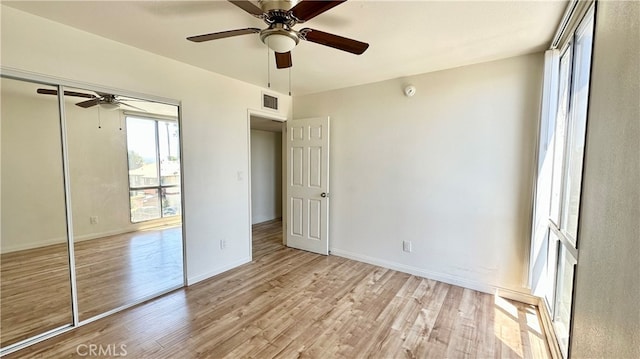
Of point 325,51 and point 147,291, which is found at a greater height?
point 325,51

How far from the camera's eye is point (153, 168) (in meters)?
2.88

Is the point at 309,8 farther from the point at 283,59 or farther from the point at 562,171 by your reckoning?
the point at 562,171

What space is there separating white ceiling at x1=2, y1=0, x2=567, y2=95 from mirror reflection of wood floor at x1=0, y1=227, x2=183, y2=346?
189cm

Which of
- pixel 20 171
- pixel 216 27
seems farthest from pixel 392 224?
pixel 20 171

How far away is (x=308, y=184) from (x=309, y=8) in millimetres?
2777

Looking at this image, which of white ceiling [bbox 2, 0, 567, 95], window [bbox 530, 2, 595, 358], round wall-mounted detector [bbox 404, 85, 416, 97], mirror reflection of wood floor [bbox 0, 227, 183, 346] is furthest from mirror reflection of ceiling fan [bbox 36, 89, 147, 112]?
window [bbox 530, 2, 595, 358]

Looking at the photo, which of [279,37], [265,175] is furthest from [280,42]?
[265,175]

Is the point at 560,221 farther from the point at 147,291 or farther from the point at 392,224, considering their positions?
the point at 147,291

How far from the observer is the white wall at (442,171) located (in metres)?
2.58

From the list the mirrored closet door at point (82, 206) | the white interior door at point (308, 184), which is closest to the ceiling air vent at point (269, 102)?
the white interior door at point (308, 184)

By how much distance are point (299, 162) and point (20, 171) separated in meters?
2.89

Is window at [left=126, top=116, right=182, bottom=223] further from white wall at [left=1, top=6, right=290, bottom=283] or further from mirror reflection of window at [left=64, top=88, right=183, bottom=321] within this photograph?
white wall at [left=1, top=6, right=290, bottom=283]

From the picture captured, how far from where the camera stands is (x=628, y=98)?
99 centimetres

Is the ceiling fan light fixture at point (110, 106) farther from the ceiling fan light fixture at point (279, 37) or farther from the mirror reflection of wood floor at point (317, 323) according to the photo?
the mirror reflection of wood floor at point (317, 323)
